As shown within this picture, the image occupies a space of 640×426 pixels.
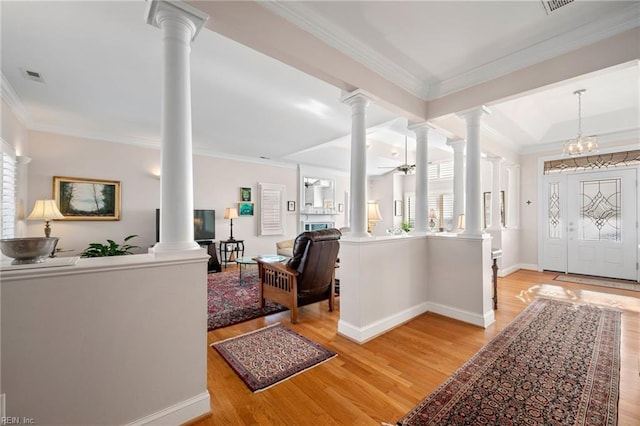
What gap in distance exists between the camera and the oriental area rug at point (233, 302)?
10.7 feet

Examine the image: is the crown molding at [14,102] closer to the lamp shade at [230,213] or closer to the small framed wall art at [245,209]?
the lamp shade at [230,213]

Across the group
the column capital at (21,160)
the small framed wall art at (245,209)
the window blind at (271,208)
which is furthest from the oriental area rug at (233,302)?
the column capital at (21,160)

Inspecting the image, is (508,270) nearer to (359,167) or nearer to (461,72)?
(461,72)

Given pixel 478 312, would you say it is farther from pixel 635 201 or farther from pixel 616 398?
pixel 635 201

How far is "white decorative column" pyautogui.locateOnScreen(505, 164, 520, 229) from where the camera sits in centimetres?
613

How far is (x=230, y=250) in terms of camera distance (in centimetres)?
666

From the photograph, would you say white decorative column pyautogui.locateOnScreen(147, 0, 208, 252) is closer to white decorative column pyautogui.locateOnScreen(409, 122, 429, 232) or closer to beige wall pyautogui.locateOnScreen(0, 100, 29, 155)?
white decorative column pyautogui.locateOnScreen(409, 122, 429, 232)

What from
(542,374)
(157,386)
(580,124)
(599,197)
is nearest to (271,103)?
(157,386)

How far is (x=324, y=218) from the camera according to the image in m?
8.63

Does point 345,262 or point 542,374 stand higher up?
point 345,262

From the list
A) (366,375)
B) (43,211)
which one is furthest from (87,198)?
(366,375)

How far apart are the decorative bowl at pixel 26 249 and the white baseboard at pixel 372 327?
2.44m

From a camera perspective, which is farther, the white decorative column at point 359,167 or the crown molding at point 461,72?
the white decorative column at point 359,167

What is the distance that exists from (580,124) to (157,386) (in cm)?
743
